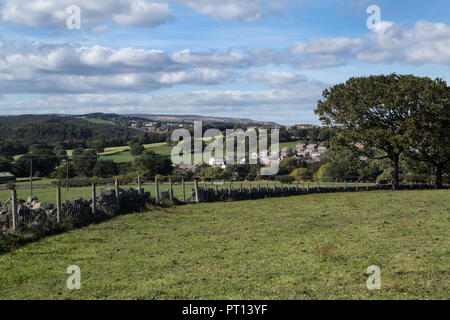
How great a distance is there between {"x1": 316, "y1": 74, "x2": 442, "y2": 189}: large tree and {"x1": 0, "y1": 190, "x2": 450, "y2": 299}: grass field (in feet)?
88.6

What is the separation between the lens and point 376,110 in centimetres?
4659

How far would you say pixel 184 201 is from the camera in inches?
→ 1245

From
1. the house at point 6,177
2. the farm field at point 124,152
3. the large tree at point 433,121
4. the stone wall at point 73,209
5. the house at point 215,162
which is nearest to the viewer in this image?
the stone wall at point 73,209

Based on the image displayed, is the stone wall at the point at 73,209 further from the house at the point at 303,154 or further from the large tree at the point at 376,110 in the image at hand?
the house at the point at 303,154

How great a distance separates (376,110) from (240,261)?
130 feet

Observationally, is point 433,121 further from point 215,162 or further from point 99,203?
point 215,162

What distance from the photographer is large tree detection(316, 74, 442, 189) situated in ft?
145

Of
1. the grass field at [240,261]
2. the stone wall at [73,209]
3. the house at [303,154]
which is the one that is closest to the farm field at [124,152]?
the house at [303,154]

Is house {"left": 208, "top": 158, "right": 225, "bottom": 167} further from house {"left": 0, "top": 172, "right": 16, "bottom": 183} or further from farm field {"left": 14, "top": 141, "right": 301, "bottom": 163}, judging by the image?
house {"left": 0, "top": 172, "right": 16, "bottom": 183}

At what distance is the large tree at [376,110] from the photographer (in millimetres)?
44188

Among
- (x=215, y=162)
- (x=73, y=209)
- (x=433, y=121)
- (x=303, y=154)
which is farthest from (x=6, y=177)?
(x=303, y=154)

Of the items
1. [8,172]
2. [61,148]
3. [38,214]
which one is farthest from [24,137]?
[38,214]

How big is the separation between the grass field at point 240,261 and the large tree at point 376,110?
2701 cm
